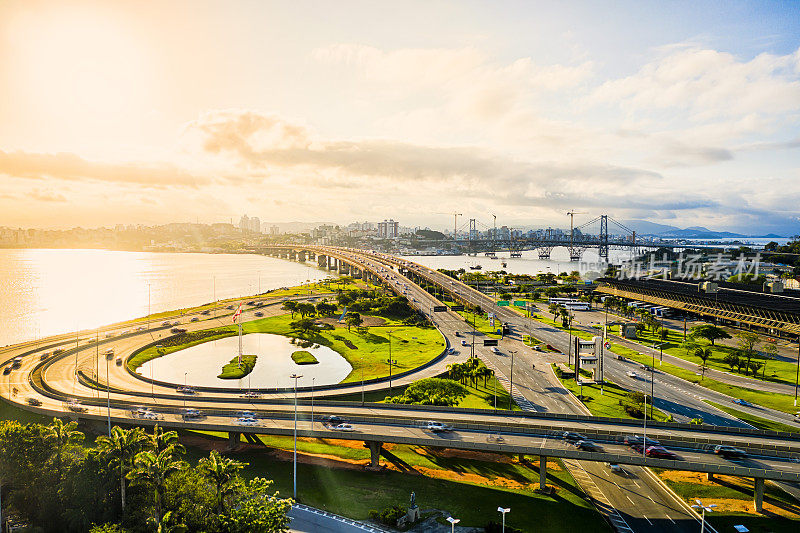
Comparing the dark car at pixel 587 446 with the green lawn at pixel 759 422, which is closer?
the dark car at pixel 587 446

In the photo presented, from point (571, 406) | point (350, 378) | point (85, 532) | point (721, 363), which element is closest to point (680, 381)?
point (721, 363)

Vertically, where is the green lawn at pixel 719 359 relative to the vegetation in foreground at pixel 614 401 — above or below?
above

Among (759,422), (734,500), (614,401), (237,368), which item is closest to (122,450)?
(237,368)

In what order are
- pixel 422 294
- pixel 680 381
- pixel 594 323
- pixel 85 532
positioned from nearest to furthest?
1. pixel 85 532
2. pixel 680 381
3. pixel 594 323
4. pixel 422 294

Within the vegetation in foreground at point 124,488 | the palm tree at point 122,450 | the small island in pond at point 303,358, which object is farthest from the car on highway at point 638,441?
the small island in pond at point 303,358

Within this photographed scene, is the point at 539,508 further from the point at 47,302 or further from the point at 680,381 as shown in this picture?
the point at 47,302

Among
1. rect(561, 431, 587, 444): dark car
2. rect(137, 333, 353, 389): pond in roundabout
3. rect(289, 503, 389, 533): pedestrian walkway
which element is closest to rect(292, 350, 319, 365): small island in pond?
rect(137, 333, 353, 389): pond in roundabout

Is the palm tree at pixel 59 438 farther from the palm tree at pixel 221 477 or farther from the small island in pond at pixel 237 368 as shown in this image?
the small island in pond at pixel 237 368
